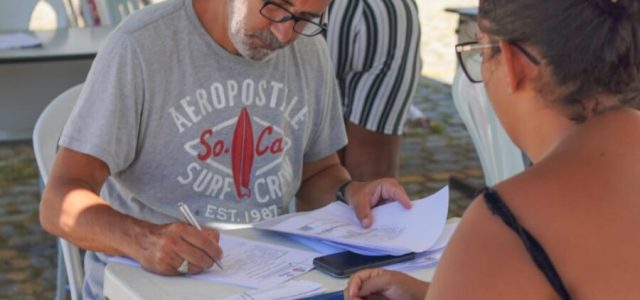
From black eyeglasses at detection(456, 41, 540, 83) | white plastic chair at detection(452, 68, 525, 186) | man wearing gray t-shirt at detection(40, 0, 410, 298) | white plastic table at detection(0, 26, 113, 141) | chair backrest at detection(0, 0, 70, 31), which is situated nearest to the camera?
black eyeglasses at detection(456, 41, 540, 83)

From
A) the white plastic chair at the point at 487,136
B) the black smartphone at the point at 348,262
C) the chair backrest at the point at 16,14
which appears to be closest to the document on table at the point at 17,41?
the chair backrest at the point at 16,14

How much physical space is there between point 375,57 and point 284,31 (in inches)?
39.5

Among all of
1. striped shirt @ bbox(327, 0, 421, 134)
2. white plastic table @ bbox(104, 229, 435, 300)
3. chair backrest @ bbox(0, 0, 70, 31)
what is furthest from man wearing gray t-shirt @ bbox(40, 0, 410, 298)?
chair backrest @ bbox(0, 0, 70, 31)

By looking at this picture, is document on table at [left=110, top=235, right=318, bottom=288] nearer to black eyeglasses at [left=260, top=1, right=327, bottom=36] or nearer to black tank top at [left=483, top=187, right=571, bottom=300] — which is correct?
black eyeglasses at [left=260, top=1, right=327, bottom=36]

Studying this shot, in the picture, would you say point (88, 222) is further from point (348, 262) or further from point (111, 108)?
point (348, 262)

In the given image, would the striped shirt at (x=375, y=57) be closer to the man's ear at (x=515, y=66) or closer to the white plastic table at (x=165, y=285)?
the white plastic table at (x=165, y=285)

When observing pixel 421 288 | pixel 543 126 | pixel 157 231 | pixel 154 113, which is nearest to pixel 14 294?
pixel 154 113

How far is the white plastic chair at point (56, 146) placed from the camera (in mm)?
2646

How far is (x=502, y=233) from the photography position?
1384 mm

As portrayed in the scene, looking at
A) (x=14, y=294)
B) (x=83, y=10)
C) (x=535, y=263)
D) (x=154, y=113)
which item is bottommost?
(x=14, y=294)

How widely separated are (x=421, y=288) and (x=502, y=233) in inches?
21.6

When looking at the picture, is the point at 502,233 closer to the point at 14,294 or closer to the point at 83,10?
the point at 14,294

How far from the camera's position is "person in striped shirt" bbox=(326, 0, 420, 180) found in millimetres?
3352

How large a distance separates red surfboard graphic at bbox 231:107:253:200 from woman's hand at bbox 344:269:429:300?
27.5 inches
